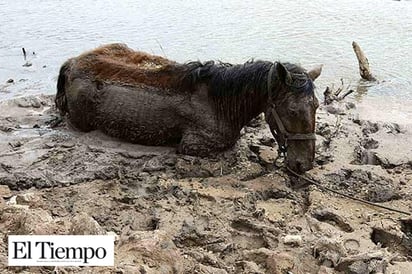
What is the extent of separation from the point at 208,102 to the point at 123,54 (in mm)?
1587

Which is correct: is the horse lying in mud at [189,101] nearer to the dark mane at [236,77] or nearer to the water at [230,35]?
the dark mane at [236,77]

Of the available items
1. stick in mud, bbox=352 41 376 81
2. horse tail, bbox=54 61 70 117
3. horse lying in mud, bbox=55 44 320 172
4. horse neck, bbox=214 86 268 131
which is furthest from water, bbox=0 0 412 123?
horse neck, bbox=214 86 268 131

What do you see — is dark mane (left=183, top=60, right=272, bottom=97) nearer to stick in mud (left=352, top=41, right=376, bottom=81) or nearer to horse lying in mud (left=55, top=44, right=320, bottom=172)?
horse lying in mud (left=55, top=44, right=320, bottom=172)

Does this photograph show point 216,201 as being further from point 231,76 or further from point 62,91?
point 62,91

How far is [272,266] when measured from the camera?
400 centimetres

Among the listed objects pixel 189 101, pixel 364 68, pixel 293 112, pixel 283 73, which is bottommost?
pixel 364 68

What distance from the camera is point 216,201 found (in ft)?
16.9

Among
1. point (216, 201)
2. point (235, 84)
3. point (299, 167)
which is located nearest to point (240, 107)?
point (235, 84)

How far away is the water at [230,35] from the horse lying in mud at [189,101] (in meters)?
2.45

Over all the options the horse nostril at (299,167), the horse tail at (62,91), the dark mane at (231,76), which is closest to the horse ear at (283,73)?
the dark mane at (231,76)

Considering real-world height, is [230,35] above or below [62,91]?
below

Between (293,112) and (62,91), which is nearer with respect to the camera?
(293,112)

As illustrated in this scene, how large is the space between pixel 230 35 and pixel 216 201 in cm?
812

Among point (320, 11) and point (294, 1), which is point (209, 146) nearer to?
point (320, 11)
